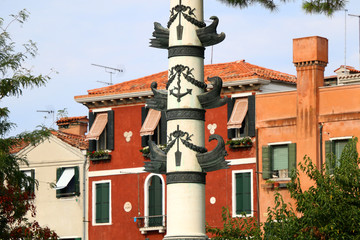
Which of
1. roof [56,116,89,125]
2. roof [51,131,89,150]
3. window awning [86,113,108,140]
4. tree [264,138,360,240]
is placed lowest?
tree [264,138,360,240]

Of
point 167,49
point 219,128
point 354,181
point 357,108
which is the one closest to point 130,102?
point 219,128

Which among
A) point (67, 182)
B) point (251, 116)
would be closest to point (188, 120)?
point (251, 116)

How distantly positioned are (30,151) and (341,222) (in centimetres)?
1990

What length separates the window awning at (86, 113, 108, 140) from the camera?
46969mm

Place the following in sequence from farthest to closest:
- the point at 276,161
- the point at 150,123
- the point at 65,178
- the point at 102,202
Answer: the point at 65,178
the point at 102,202
the point at 150,123
the point at 276,161

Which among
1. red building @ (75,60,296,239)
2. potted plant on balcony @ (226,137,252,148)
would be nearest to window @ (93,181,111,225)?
red building @ (75,60,296,239)

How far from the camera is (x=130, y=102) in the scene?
46656mm

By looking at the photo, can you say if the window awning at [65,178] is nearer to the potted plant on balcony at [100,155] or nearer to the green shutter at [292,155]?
the potted plant on balcony at [100,155]

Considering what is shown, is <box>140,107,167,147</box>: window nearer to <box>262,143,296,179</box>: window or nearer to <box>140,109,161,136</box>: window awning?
<box>140,109,161,136</box>: window awning

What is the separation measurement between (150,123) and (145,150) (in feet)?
3.77

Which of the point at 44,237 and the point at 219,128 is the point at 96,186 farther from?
the point at 44,237

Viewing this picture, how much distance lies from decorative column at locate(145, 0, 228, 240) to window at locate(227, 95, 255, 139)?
2631 centimetres

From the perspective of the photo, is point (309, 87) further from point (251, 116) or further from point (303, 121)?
point (251, 116)

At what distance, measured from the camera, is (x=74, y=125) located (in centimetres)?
5122
